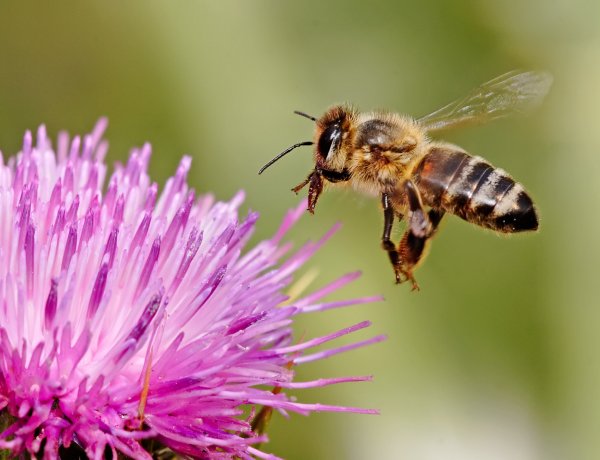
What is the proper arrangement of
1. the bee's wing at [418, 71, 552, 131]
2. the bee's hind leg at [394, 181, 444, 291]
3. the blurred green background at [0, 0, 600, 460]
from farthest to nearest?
1. the blurred green background at [0, 0, 600, 460]
2. the bee's wing at [418, 71, 552, 131]
3. the bee's hind leg at [394, 181, 444, 291]

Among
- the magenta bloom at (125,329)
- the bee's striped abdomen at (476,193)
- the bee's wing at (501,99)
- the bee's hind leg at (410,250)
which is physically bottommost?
the magenta bloom at (125,329)

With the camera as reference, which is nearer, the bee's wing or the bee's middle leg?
the bee's middle leg

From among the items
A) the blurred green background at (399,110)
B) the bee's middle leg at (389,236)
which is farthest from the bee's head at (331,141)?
the blurred green background at (399,110)

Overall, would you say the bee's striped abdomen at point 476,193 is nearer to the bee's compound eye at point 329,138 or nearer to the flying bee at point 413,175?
the flying bee at point 413,175

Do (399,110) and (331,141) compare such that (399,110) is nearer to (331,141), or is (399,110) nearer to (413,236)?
(331,141)

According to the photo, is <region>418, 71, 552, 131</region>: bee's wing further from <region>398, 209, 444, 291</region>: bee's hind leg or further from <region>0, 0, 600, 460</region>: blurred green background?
<region>0, 0, 600, 460</region>: blurred green background

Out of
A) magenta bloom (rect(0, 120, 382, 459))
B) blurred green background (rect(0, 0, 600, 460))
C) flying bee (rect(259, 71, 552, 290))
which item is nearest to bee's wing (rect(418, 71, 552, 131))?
flying bee (rect(259, 71, 552, 290))
